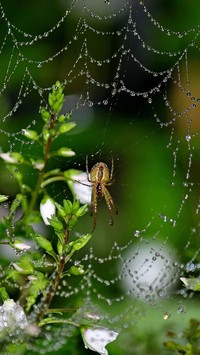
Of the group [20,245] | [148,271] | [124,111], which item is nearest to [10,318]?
[20,245]

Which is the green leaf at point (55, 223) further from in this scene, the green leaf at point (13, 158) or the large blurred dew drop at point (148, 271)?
the large blurred dew drop at point (148, 271)

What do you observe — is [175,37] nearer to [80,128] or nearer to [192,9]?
[192,9]

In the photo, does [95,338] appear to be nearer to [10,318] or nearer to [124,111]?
[10,318]

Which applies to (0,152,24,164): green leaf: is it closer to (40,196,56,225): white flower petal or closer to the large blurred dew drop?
(40,196,56,225): white flower petal

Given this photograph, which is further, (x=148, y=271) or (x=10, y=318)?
(x=148, y=271)

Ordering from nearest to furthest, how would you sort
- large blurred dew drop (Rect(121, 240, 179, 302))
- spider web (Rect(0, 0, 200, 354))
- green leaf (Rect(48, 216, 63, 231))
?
green leaf (Rect(48, 216, 63, 231))
large blurred dew drop (Rect(121, 240, 179, 302))
spider web (Rect(0, 0, 200, 354))

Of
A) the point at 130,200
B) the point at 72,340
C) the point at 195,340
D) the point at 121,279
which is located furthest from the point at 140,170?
the point at 195,340

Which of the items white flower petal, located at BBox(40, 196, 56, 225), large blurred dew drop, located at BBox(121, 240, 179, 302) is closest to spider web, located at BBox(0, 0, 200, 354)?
large blurred dew drop, located at BBox(121, 240, 179, 302)

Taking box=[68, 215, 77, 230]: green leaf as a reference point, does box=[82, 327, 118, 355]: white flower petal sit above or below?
below

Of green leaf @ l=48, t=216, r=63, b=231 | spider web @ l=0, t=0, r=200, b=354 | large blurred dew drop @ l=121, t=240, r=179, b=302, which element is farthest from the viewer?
spider web @ l=0, t=0, r=200, b=354

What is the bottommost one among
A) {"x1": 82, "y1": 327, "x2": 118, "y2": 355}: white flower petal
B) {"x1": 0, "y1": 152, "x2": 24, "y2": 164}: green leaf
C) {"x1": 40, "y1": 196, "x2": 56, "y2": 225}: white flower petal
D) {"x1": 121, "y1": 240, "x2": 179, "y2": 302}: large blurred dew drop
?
{"x1": 121, "y1": 240, "x2": 179, "y2": 302}: large blurred dew drop
